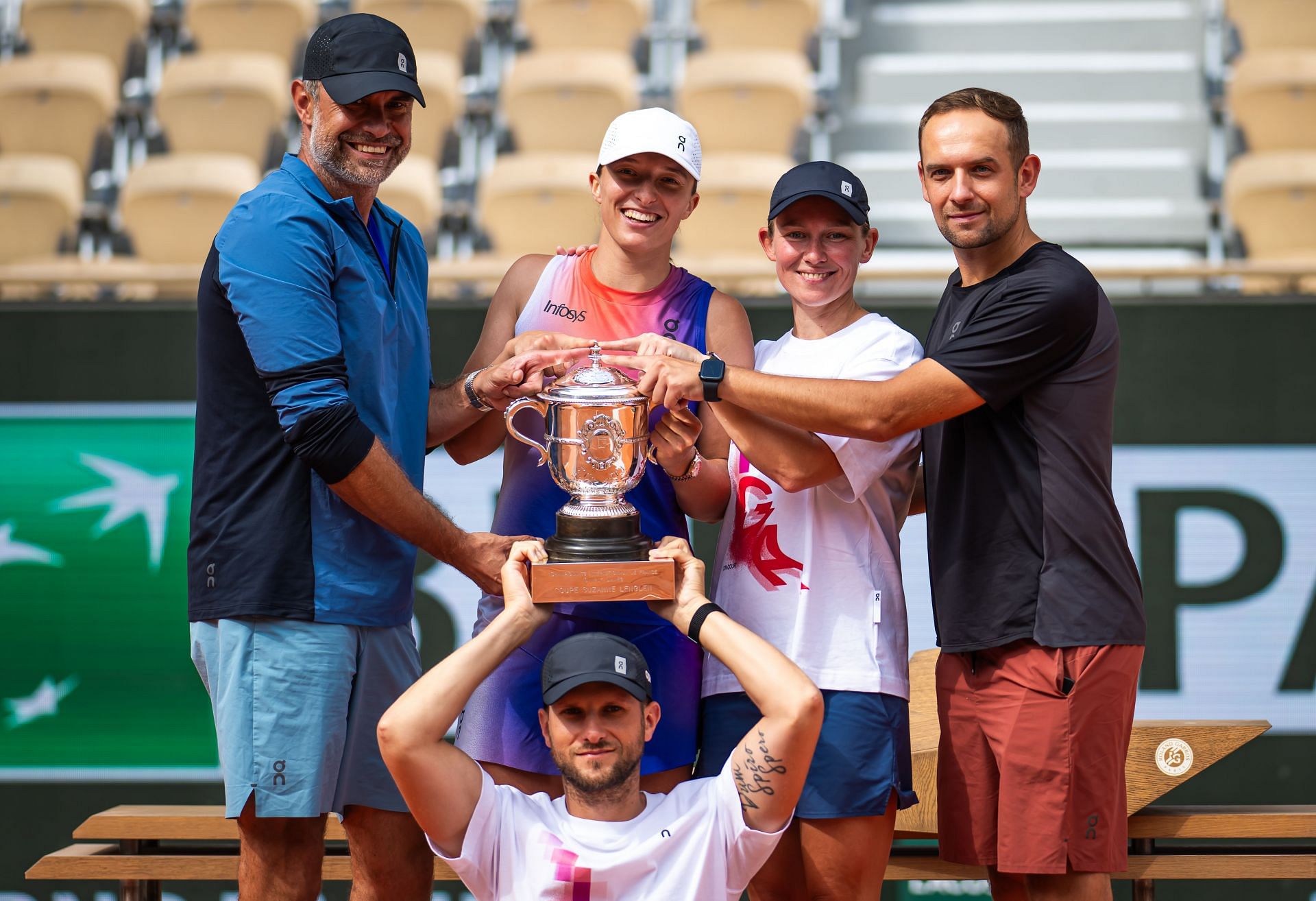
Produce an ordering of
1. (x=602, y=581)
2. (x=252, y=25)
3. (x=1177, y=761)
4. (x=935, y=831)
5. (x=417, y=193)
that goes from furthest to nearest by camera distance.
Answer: (x=252, y=25), (x=417, y=193), (x=935, y=831), (x=1177, y=761), (x=602, y=581)

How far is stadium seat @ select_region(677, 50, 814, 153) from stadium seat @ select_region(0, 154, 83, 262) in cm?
287

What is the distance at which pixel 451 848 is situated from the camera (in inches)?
90.2

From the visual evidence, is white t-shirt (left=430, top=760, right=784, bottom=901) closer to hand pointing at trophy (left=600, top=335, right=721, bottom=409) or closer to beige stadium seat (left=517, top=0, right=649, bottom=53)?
hand pointing at trophy (left=600, top=335, right=721, bottom=409)

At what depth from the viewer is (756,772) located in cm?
229

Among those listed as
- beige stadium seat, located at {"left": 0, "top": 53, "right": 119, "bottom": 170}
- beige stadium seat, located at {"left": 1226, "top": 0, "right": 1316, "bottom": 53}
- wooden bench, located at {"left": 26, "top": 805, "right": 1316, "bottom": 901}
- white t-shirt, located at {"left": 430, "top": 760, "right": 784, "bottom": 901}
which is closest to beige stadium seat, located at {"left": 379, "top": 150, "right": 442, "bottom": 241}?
beige stadium seat, located at {"left": 0, "top": 53, "right": 119, "bottom": 170}

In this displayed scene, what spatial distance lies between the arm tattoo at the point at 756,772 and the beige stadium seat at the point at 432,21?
18.6 feet

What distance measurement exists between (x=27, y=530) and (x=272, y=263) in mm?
2140

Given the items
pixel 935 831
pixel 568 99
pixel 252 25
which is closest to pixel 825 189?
pixel 935 831

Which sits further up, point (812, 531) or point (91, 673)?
point (812, 531)

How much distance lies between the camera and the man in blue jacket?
7.59ft

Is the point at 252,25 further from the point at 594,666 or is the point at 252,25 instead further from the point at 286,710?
the point at 594,666

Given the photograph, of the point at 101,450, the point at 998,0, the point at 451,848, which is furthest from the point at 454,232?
the point at 451,848

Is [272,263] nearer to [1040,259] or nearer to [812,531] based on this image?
[812,531]

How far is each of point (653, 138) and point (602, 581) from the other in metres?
0.84
